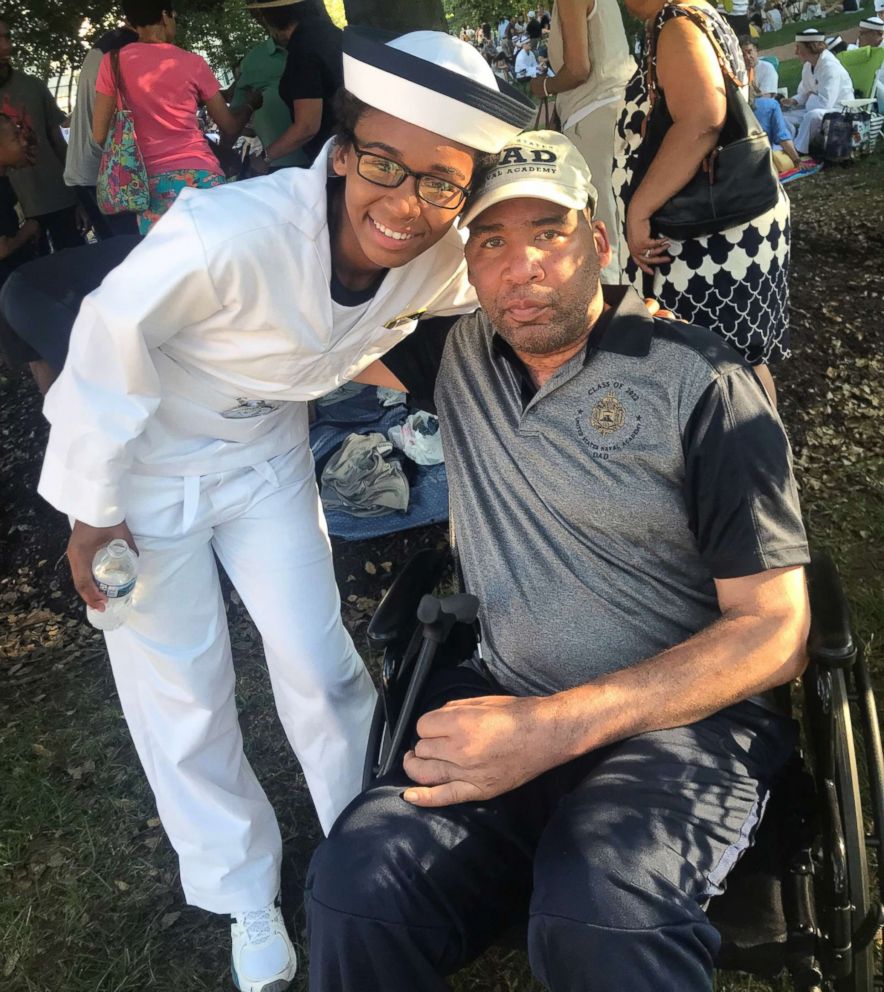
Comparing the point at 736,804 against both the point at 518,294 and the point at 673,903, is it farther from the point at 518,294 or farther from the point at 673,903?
the point at 518,294

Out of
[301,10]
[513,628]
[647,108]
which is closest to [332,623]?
[513,628]

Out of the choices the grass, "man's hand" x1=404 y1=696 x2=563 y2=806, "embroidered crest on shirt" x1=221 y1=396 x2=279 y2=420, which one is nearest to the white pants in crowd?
the grass

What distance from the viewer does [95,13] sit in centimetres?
895

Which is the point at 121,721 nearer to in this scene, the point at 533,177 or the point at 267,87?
the point at 533,177

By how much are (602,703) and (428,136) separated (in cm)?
A: 121

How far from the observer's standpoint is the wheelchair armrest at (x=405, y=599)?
2148mm

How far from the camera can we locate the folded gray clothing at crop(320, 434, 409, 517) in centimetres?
413

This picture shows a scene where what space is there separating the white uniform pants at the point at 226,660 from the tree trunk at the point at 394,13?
103 inches

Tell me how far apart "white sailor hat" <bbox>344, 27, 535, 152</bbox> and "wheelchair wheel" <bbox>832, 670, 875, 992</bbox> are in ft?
4.34

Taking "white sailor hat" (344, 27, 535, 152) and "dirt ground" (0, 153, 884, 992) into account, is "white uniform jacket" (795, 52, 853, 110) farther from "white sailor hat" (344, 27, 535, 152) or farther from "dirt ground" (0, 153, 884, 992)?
"white sailor hat" (344, 27, 535, 152)

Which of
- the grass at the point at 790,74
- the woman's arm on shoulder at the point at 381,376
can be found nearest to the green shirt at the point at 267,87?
the woman's arm on shoulder at the point at 381,376

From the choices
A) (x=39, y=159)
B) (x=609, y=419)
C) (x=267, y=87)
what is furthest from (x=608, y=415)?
(x=39, y=159)

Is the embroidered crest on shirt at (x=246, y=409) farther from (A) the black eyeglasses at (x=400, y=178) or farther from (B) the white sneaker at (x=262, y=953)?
(B) the white sneaker at (x=262, y=953)

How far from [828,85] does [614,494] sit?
11484 millimetres
